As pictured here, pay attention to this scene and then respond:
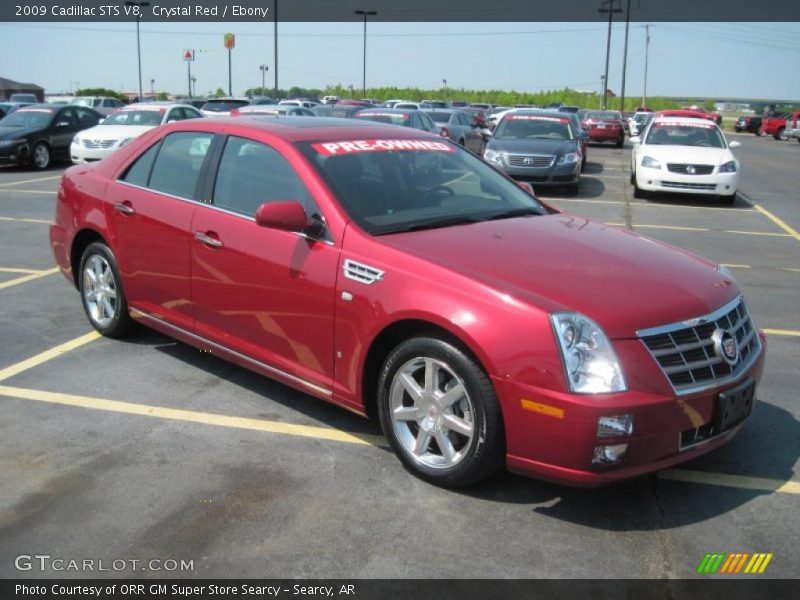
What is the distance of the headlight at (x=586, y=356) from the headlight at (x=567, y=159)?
11912mm

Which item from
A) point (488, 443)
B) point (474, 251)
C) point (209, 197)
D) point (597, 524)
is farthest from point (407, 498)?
point (209, 197)

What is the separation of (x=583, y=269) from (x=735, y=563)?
1.39 meters

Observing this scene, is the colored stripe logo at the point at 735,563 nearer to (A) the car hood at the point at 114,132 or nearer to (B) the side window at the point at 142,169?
(B) the side window at the point at 142,169

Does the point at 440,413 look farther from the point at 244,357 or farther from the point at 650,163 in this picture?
the point at 650,163

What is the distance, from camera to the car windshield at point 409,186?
420cm

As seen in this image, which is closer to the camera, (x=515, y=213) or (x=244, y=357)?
(x=244, y=357)

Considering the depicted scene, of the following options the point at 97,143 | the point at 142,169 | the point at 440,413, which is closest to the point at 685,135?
the point at 97,143

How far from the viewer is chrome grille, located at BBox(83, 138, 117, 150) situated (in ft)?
56.8

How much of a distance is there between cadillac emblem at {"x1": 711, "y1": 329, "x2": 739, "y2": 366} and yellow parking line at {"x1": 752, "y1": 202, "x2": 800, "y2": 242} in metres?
8.34

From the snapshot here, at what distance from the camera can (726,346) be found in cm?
354

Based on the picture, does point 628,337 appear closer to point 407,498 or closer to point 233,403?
point 407,498

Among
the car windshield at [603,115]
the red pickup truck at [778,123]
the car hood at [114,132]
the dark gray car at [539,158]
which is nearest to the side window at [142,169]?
the dark gray car at [539,158]

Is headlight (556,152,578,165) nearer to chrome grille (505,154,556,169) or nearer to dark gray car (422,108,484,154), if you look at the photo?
chrome grille (505,154,556,169)

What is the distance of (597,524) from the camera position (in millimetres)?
3424
